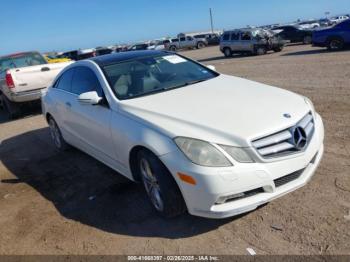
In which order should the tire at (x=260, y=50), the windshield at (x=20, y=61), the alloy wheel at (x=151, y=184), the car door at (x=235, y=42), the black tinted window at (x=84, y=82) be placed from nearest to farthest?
the alloy wheel at (x=151, y=184) < the black tinted window at (x=84, y=82) < the windshield at (x=20, y=61) < the tire at (x=260, y=50) < the car door at (x=235, y=42)

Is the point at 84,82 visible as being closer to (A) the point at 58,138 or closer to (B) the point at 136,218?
(A) the point at 58,138

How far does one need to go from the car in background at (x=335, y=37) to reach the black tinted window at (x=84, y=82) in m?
16.0

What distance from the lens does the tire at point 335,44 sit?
18.1m

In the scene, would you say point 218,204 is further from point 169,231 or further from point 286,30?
point 286,30

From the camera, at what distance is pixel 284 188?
10.9ft

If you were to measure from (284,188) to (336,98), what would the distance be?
5.17m

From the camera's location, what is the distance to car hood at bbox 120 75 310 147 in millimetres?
3287

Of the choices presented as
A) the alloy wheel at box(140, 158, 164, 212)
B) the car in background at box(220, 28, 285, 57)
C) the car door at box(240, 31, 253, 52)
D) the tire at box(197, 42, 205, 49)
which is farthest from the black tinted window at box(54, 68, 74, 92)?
the tire at box(197, 42, 205, 49)

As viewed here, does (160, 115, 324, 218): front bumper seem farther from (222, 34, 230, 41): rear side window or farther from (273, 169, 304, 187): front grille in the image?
(222, 34, 230, 41): rear side window

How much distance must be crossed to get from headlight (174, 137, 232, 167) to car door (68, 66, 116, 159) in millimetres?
1303

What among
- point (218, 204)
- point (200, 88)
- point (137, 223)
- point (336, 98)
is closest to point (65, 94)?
point (200, 88)

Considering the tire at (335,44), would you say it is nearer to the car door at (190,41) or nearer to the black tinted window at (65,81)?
the black tinted window at (65,81)

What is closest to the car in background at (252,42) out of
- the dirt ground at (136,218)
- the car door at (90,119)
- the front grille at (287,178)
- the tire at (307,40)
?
the tire at (307,40)

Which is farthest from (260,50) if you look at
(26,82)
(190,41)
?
(190,41)
